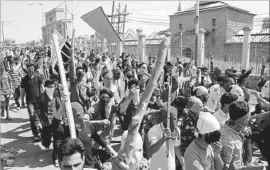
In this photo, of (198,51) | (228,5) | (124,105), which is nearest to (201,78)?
(124,105)

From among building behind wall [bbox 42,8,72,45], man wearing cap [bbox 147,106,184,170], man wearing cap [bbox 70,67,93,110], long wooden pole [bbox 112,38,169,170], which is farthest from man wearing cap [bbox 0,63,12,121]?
long wooden pole [bbox 112,38,169,170]

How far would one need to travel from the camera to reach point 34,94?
6480 mm

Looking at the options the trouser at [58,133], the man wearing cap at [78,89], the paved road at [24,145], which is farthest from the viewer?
the man wearing cap at [78,89]

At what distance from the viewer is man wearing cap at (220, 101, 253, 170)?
288cm

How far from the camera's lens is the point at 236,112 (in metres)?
2.96

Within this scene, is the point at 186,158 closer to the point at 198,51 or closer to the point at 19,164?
the point at 19,164

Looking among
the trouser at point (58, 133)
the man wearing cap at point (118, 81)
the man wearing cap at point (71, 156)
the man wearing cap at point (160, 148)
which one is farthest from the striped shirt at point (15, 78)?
the man wearing cap at point (71, 156)

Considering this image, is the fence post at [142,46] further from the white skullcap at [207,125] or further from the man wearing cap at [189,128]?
the white skullcap at [207,125]

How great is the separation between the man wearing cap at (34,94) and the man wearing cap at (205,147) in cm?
447

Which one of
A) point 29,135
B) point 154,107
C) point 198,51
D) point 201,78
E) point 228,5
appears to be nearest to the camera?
point 154,107

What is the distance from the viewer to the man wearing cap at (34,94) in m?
6.22

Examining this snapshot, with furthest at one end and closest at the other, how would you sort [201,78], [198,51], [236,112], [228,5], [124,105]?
[228,5] < [198,51] < [201,78] < [124,105] < [236,112]

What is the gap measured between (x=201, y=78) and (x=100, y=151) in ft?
14.5

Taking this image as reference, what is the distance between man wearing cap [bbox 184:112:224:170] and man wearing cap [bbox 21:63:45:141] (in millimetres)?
4469
